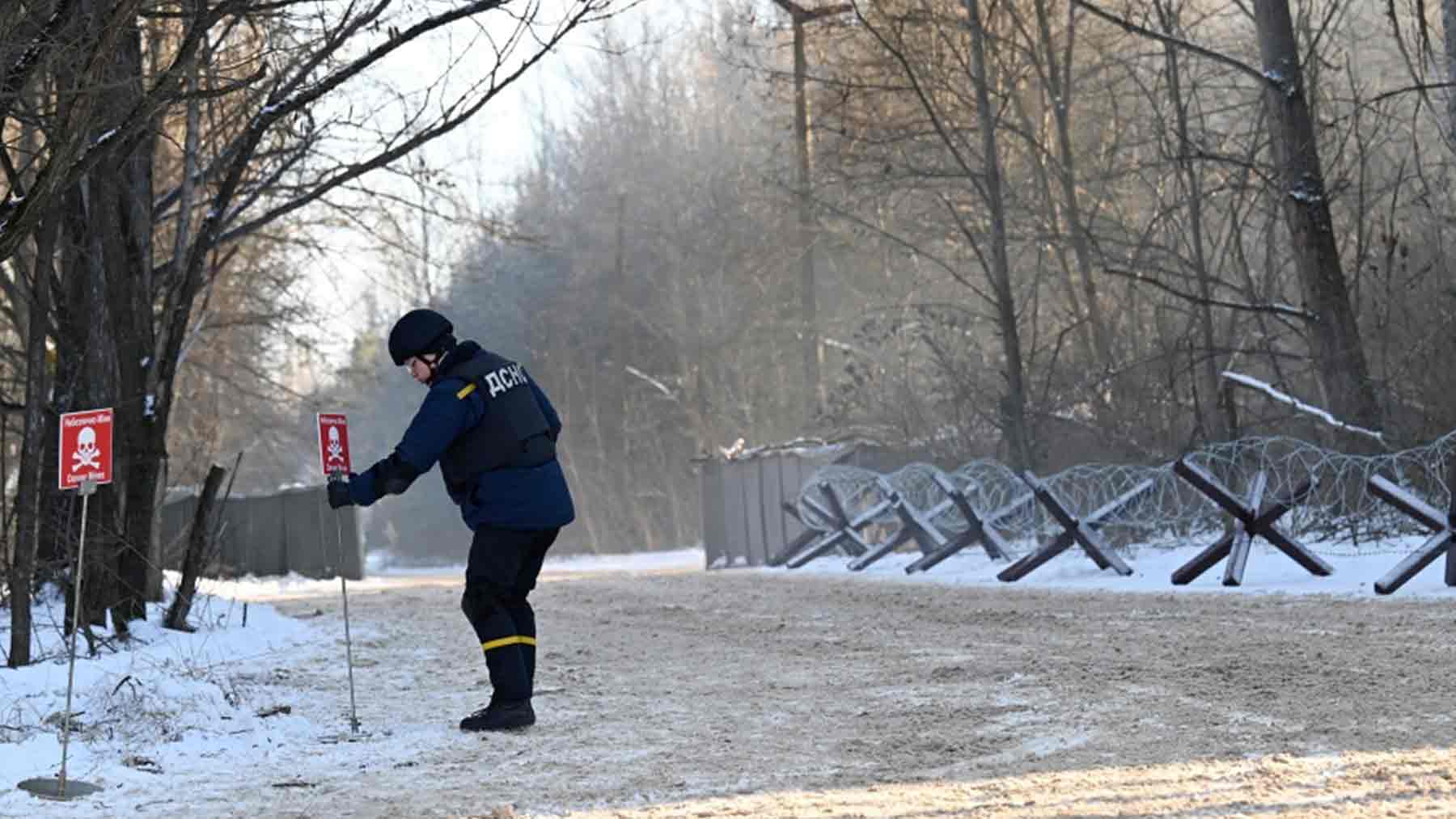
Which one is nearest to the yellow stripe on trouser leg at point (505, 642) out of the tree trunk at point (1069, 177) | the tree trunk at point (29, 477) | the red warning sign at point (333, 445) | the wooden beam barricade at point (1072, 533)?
the red warning sign at point (333, 445)

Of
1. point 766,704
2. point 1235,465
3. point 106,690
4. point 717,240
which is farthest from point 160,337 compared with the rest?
point 717,240

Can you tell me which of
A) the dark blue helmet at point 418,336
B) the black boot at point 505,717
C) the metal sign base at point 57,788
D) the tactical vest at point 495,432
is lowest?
the metal sign base at point 57,788

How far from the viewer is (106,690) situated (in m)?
10.5

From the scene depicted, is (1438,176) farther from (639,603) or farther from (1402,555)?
(639,603)

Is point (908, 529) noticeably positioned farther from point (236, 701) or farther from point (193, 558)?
point (236, 701)

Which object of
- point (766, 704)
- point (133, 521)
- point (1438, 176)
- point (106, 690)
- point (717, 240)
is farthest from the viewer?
point (717, 240)

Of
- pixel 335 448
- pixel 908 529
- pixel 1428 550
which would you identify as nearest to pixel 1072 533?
pixel 1428 550

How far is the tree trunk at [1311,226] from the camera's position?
20250 millimetres

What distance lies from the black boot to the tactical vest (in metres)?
1.04

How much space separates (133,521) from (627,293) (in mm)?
44153

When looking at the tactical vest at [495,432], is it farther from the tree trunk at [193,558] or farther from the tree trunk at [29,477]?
the tree trunk at [193,558]

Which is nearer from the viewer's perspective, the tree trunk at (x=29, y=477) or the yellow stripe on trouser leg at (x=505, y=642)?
the yellow stripe on trouser leg at (x=505, y=642)

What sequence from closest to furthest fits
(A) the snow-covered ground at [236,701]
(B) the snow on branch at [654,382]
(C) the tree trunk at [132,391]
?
1. (A) the snow-covered ground at [236,701]
2. (C) the tree trunk at [132,391]
3. (B) the snow on branch at [654,382]

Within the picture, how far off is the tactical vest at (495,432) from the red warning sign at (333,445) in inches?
36.4
